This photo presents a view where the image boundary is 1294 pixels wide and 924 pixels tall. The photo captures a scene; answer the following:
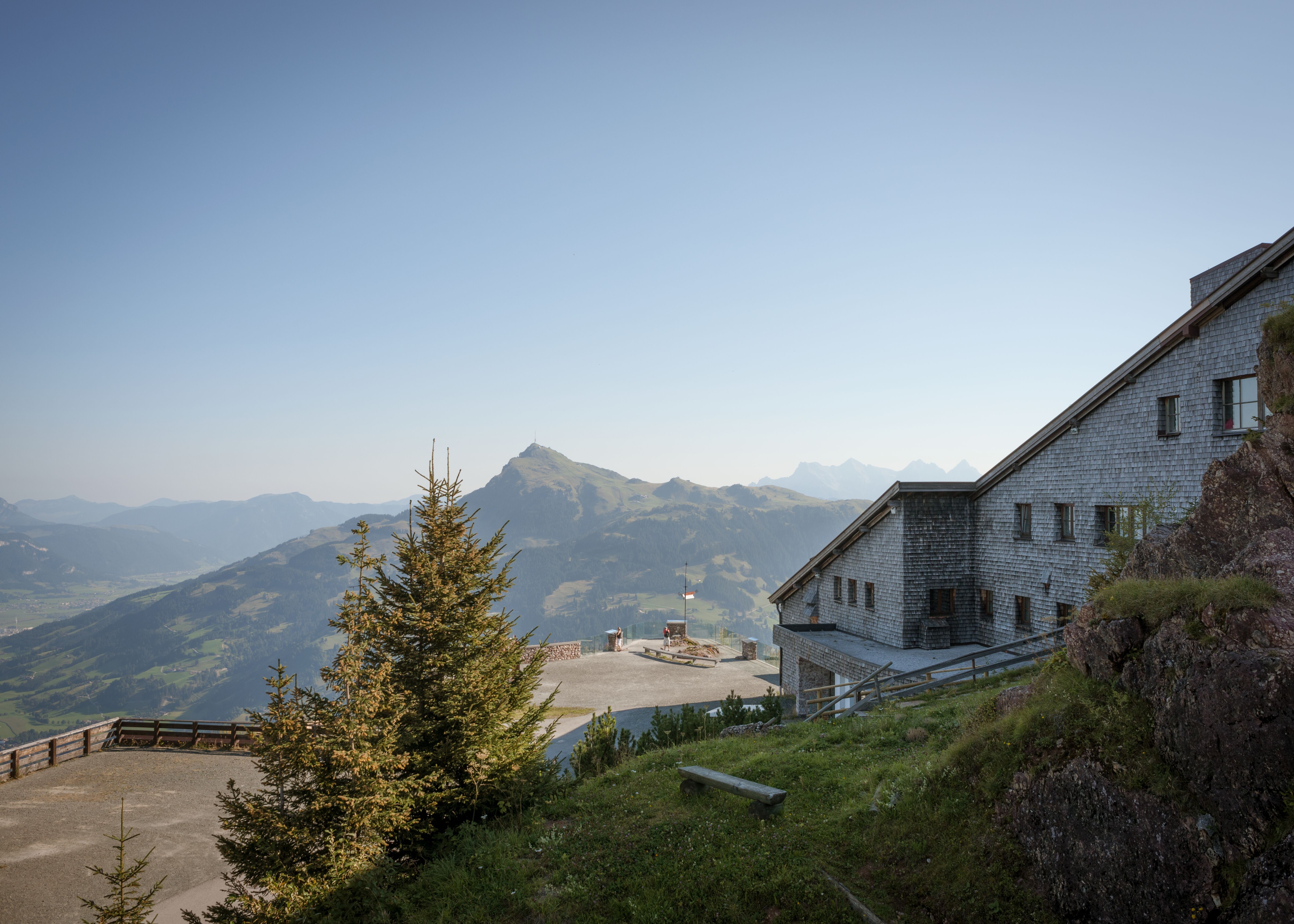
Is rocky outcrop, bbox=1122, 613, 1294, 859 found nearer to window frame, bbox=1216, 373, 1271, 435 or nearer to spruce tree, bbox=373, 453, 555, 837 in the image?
spruce tree, bbox=373, 453, 555, 837

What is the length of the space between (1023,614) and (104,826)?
29209 millimetres

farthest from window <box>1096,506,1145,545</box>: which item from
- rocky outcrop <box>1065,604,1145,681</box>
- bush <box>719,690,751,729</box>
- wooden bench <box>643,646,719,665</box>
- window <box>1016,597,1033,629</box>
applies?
wooden bench <box>643,646,719,665</box>

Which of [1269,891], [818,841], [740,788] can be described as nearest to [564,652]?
[740,788]

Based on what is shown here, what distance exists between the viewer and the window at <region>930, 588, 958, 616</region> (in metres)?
25.6

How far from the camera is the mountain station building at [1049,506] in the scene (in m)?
17.4

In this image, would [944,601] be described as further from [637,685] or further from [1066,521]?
[637,685]

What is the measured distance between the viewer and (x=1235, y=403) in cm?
1741

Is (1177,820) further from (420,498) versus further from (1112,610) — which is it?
(420,498)

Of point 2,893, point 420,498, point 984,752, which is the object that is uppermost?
point 420,498

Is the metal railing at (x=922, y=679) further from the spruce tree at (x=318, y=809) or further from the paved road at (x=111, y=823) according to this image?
the spruce tree at (x=318, y=809)

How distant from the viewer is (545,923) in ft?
28.1

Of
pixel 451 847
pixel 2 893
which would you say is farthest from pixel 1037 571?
pixel 2 893

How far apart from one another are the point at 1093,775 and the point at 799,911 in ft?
11.7

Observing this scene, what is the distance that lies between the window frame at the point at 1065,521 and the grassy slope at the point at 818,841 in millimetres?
12771
